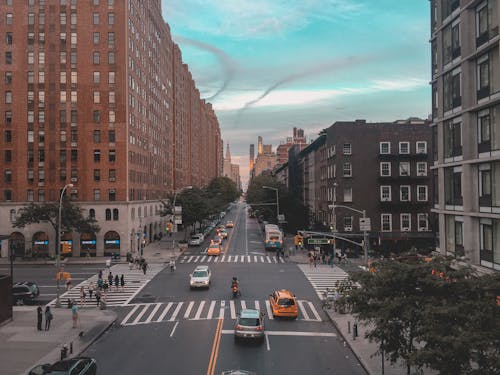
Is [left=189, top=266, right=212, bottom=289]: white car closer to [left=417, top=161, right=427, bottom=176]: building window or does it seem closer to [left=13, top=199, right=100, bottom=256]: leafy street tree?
[left=13, top=199, right=100, bottom=256]: leafy street tree

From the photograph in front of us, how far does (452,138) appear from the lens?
25031 millimetres

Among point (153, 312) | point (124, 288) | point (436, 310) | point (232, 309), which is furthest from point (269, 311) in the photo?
point (436, 310)

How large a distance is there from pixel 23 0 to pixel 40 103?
16.2 m

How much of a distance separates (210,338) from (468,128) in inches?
721

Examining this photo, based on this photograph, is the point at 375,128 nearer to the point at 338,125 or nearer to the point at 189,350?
the point at 338,125

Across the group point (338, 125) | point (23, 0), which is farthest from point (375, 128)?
point (23, 0)

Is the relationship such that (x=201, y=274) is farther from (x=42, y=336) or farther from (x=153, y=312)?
(x=42, y=336)

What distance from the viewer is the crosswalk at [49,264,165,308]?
35.2 meters

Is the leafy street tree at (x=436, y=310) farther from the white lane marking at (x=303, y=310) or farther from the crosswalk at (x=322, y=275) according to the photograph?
the crosswalk at (x=322, y=275)

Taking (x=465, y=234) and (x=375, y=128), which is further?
(x=375, y=128)

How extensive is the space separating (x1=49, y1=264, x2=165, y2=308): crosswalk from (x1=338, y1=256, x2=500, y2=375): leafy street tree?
24.1m

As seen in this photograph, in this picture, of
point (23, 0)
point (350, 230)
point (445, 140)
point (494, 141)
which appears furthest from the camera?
point (23, 0)

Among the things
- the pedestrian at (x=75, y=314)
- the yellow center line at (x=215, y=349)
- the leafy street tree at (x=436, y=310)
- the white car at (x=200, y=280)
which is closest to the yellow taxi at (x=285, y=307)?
the yellow center line at (x=215, y=349)

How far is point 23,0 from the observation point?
6562cm
